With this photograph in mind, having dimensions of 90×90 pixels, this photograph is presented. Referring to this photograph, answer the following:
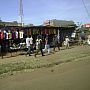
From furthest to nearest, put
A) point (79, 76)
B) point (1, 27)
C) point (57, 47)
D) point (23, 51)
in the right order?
point (57, 47) → point (23, 51) → point (1, 27) → point (79, 76)

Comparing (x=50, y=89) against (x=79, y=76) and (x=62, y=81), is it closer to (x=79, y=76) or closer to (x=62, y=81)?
(x=62, y=81)

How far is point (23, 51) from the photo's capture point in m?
24.5

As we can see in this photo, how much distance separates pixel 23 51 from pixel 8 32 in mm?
2476

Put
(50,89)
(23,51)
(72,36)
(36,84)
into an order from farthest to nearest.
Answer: (72,36) → (23,51) → (36,84) → (50,89)

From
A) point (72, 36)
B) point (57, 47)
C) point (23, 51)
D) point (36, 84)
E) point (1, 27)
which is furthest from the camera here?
point (72, 36)

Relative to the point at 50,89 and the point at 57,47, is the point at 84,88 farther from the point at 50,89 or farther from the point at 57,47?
the point at 57,47

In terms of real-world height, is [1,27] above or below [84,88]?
above

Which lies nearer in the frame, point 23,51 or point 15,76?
point 15,76

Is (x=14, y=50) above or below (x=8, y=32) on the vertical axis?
below

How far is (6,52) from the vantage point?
2311cm

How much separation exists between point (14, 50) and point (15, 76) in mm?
11711

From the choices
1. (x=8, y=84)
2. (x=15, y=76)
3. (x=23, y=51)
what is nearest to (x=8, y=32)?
(x=23, y=51)

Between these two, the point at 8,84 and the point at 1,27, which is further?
the point at 1,27

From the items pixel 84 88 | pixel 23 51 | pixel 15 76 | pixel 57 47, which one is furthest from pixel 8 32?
pixel 84 88
